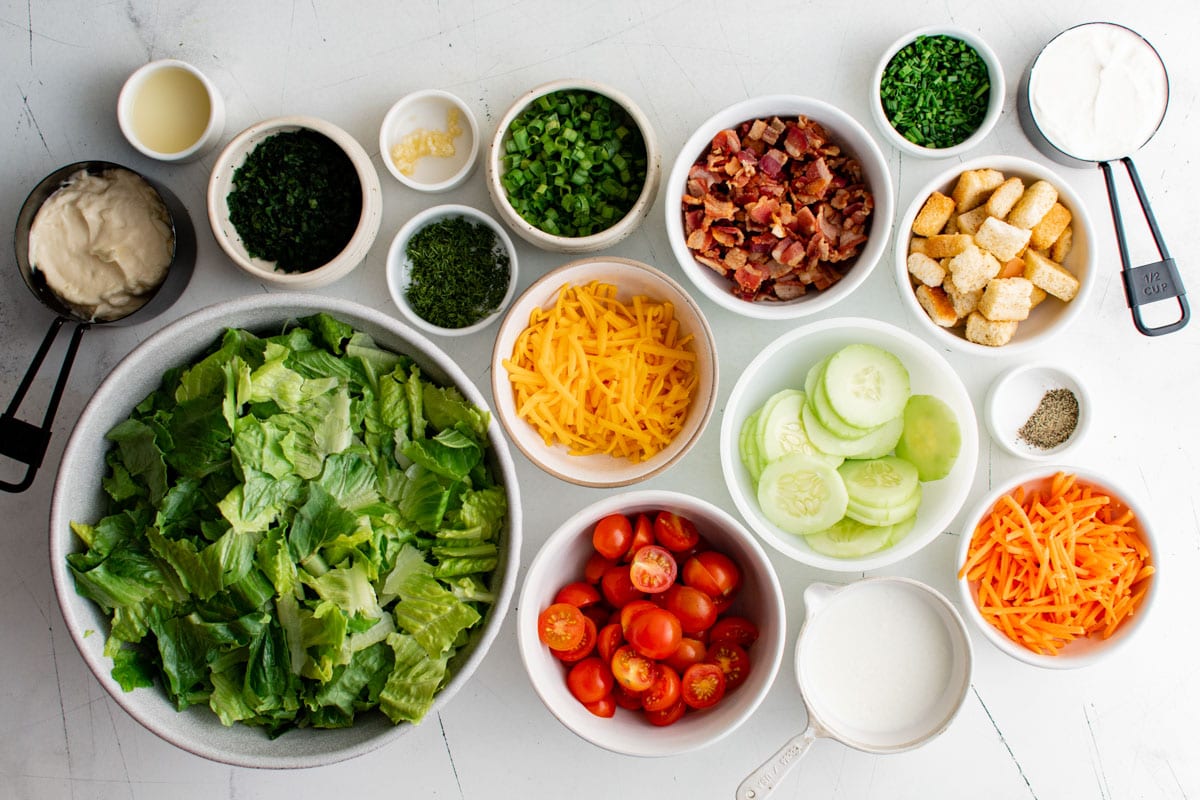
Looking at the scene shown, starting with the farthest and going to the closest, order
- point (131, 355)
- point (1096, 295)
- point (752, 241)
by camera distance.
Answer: point (1096, 295)
point (752, 241)
point (131, 355)

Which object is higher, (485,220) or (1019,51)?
(1019,51)

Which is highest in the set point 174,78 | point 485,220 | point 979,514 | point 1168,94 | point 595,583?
point 174,78

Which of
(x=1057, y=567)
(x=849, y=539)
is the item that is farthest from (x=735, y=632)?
(x=1057, y=567)

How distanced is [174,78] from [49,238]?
49 centimetres

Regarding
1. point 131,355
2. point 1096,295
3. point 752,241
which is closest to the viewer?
point 131,355

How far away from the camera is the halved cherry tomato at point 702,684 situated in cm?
187

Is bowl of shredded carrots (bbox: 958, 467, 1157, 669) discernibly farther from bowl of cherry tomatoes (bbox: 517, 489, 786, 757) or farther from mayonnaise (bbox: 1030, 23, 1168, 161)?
mayonnaise (bbox: 1030, 23, 1168, 161)

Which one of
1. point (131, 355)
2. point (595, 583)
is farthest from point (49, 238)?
point (595, 583)

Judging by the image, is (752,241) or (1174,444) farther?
(1174,444)

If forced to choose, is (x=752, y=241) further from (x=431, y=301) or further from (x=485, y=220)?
(x=431, y=301)

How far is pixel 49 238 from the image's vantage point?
6.46ft

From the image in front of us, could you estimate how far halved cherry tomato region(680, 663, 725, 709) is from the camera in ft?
6.15

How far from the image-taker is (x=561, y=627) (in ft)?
6.18

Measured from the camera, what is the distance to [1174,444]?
7.04 feet
